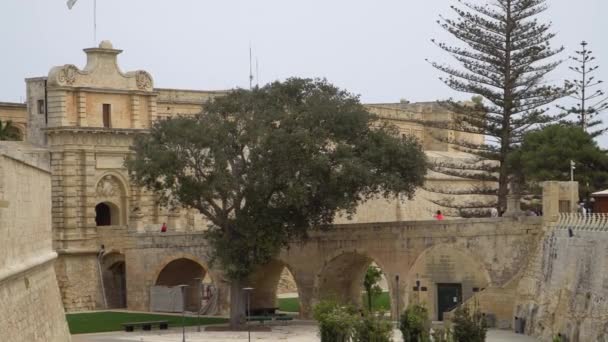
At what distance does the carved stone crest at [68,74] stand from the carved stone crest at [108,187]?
11.8ft

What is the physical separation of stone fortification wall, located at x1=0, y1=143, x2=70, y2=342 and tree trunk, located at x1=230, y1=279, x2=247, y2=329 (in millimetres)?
12300

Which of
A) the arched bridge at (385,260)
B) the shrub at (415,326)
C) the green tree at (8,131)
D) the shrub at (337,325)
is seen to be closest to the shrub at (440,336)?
the shrub at (415,326)

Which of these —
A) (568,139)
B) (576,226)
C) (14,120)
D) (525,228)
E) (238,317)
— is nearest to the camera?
(576,226)

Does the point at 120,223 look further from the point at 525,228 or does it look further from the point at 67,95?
the point at 525,228

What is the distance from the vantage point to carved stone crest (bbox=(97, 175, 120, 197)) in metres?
48.3

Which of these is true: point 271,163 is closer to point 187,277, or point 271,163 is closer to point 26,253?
point 187,277

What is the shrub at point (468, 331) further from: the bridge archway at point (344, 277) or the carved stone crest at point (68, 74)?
the carved stone crest at point (68, 74)

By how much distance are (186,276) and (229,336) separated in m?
11.2

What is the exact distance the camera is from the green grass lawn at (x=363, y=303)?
46.2 m

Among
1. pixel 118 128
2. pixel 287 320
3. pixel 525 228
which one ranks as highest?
pixel 118 128

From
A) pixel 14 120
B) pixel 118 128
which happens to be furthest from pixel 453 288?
pixel 14 120

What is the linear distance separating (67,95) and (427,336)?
69.7 feet

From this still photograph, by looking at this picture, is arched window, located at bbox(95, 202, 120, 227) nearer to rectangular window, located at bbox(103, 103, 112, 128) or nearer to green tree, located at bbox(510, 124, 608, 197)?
rectangular window, located at bbox(103, 103, 112, 128)

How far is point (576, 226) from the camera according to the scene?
32156mm
